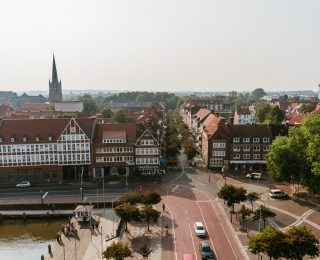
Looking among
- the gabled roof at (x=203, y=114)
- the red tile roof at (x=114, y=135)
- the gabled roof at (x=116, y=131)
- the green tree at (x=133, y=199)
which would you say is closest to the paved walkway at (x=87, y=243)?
the green tree at (x=133, y=199)

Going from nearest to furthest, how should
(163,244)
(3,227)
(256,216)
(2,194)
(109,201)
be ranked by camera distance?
(163,244) → (256,216) → (3,227) → (109,201) → (2,194)

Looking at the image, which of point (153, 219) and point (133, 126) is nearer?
point (153, 219)

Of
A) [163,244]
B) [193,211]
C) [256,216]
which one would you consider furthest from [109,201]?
[256,216]

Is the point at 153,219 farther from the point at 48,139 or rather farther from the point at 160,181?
the point at 48,139

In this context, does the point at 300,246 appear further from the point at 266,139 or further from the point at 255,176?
the point at 266,139

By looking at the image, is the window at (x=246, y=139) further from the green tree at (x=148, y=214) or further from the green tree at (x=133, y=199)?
the green tree at (x=148, y=214)

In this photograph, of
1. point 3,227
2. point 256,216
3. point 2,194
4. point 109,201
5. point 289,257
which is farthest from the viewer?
point 2,194

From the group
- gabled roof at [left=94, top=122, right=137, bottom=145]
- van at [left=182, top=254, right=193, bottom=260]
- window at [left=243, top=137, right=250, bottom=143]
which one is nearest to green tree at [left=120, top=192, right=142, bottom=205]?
van at [left=182, top=254, right=193, bottom=260]
